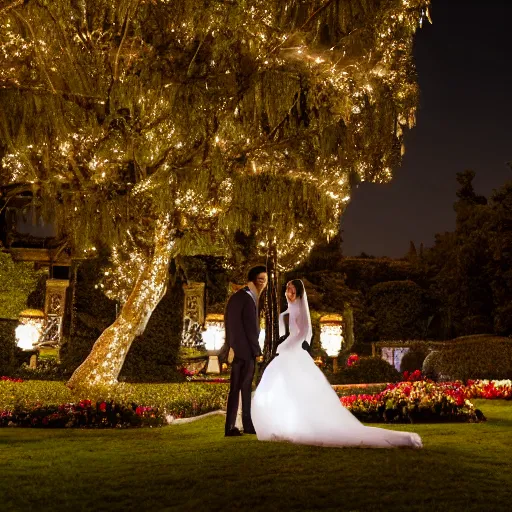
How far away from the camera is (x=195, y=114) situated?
1277 centimetres

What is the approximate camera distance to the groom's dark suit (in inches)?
363

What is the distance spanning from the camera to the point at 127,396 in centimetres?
1435

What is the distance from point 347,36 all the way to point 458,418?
695 centimetres

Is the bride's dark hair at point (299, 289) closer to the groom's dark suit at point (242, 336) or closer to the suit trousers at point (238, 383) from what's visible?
the groom's dark suit at point (242, 336)

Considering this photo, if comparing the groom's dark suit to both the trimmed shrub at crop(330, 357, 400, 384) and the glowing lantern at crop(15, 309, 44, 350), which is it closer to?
the glowing lantern at crop(15, 309, 44, 350)

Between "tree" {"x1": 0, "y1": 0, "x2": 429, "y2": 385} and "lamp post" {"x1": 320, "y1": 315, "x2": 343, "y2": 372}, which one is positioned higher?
"tree" {"x1": 0, "y1": 0, "x2": 429, "y2": 385}

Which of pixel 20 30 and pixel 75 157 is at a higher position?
pixel 20 30

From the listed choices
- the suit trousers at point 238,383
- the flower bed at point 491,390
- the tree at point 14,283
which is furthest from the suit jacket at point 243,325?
the tree at point 14,283

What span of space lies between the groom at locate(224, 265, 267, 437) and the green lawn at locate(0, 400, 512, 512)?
701 millimetres

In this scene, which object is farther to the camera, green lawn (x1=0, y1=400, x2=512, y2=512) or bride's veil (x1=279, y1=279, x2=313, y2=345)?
bride's veil (x1=279, y1=279, x2=313, y2=345)

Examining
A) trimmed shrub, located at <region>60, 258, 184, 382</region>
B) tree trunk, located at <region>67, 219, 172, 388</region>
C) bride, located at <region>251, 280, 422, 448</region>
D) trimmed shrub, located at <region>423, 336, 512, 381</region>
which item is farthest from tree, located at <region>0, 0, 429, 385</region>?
trimmed shrub, located at <region>423, 336, 512, 381</region>

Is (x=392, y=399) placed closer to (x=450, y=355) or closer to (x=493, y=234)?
(x=450, y=355)

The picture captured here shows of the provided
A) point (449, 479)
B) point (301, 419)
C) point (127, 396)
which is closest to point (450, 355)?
point (127, 396)

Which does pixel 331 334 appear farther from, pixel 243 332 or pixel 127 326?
pixel 243 332
